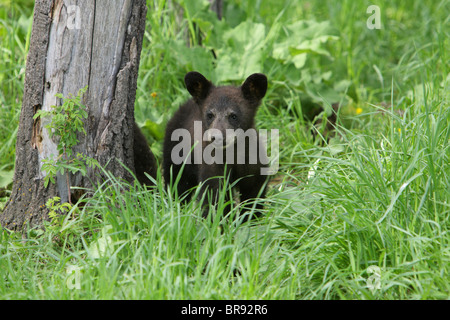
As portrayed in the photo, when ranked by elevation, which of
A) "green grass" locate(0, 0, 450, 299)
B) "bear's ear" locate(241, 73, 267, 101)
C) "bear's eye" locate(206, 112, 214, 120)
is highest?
"bear's ear" locate(241, 73, 267, 101)

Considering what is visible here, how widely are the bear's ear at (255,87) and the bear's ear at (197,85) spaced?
0.32 metres

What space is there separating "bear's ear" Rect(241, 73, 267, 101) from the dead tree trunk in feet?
3.34

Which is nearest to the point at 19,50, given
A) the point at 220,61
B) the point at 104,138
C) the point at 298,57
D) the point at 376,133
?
the point at 220,61

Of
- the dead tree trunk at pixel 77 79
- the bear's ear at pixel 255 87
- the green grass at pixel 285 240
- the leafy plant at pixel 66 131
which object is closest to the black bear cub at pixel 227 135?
the bear's ear at pixel 255 87

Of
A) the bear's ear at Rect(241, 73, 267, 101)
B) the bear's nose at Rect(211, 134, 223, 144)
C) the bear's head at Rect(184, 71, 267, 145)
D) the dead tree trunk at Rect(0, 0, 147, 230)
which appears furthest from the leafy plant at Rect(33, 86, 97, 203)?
the bear's ear at Rect(241, 73, 267, 101)

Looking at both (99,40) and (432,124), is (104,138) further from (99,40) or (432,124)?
(432,124)

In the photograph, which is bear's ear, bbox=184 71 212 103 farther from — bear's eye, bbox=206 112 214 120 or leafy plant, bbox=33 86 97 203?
leafy plant, bbox=33 86 97 203

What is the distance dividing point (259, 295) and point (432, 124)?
1.73m

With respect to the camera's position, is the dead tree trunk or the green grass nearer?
the green grass

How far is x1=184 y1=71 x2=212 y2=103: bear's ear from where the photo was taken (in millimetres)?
4730

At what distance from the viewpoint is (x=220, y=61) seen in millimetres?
6047

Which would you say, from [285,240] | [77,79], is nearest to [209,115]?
[77,79]

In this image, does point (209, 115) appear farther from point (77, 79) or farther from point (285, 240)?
point (285, 240)

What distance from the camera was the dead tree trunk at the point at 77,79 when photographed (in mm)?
3939
